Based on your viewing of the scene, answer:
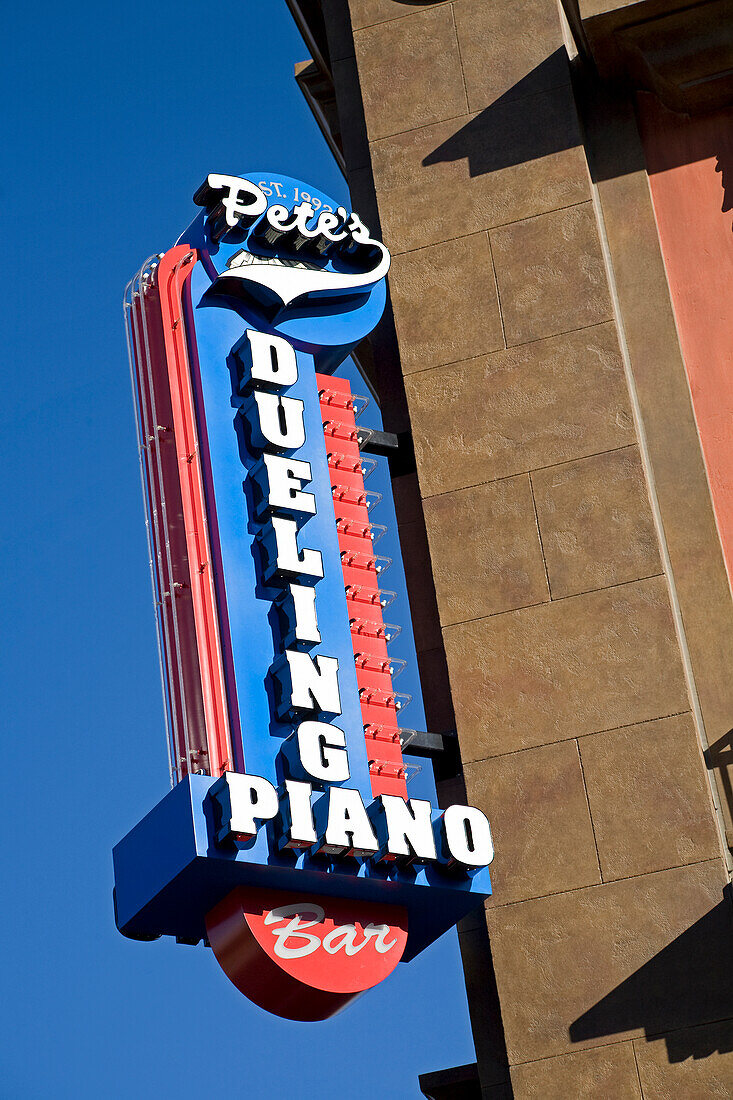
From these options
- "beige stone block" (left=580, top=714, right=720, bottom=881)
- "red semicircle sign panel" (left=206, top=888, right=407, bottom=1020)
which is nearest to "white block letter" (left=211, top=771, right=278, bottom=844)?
"red semicircle sign panel" (left=206, top=888, right=407, bottom=1020)

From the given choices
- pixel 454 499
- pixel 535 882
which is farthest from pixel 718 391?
pixel 535 882

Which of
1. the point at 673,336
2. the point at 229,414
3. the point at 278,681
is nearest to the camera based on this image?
the point at 278,681

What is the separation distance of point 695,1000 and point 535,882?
1.89m

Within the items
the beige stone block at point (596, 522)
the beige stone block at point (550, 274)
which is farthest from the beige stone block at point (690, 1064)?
the beige stone block at point (550, 274)

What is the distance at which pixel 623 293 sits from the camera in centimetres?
1888

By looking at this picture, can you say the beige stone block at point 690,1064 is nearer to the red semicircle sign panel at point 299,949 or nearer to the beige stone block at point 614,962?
the beige stone block at point 614,962

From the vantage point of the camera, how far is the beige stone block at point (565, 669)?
54.3 ft

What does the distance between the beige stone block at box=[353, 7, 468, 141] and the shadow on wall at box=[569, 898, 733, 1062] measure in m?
10.1

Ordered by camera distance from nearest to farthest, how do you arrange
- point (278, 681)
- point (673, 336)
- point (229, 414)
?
point (278, 681)
point (229, 414)
point (673, 336)

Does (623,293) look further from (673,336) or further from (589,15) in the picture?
(589,15)

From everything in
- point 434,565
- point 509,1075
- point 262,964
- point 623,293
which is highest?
point 623,293

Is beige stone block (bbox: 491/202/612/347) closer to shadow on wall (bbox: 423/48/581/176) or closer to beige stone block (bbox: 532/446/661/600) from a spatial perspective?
shadow on wall (bbox: 423/48/581/176)

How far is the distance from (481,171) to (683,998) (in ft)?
31.8

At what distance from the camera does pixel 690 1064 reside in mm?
14828
